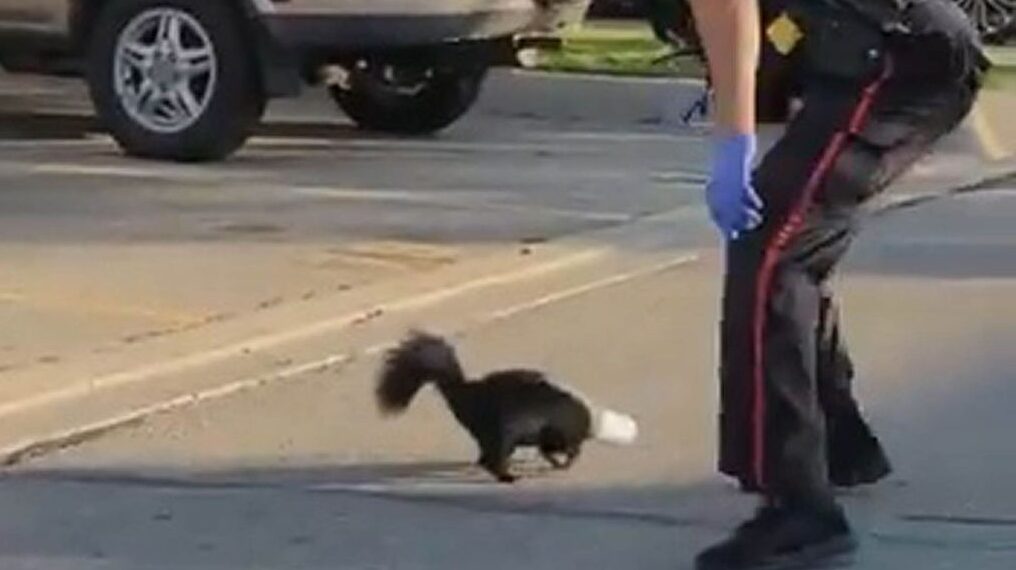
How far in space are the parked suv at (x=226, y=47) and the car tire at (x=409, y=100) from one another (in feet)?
2.52

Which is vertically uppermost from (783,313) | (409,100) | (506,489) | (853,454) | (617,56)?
(783,313)

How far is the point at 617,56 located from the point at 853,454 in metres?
12.4

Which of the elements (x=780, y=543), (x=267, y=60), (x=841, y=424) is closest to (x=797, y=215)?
(x=780, y=543)

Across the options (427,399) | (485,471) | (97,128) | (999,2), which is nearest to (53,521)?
(485,471)

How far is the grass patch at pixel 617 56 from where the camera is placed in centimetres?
1798

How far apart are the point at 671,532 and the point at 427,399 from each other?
165 cm

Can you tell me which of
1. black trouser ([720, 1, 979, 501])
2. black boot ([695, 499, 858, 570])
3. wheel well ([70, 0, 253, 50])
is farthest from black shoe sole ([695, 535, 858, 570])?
wheel well ([70, 0, 253, 50])

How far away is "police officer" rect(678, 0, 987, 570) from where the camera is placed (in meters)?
6.34

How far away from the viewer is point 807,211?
20.9ft

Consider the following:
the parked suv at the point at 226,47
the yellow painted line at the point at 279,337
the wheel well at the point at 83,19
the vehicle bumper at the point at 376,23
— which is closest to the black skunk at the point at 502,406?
the yellow painted line at the point at 279,337

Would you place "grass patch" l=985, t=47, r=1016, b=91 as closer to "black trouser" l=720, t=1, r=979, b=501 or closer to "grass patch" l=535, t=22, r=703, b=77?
"grass patch" l=535, t=22, r=703, b=77

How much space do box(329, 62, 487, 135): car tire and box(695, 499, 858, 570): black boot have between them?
8687 millimetres

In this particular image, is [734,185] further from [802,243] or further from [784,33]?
[784,33]

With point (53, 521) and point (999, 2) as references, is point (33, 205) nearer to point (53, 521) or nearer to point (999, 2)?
point (53, 521)
